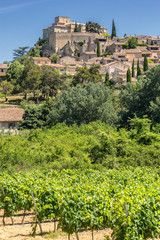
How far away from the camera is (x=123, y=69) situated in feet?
228

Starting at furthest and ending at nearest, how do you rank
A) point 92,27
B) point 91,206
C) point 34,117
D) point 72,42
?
point 92,27 → point 72,42 → point 34,117 → point 91,206

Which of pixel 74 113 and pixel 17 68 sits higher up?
pixel 17 68

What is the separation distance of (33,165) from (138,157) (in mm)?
6651

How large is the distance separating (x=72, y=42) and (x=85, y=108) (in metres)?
63.8

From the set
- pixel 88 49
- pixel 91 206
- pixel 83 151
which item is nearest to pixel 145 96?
pixel 83 151

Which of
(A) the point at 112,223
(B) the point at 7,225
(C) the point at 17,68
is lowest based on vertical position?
(B) the point at 7,225

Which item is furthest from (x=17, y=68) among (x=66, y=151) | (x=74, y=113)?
(x=66, y=151)

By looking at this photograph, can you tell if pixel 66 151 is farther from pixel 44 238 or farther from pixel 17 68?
pixel 17 68

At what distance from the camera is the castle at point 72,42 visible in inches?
3413

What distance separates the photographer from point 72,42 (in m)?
89.9

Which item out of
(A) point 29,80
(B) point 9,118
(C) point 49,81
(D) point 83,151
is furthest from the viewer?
(C) point 49,81

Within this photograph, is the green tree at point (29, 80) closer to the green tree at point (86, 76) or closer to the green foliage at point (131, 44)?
the green tree at point (86, 76)

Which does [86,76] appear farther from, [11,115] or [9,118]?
[9,118]

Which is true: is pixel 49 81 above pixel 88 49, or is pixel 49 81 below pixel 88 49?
below
